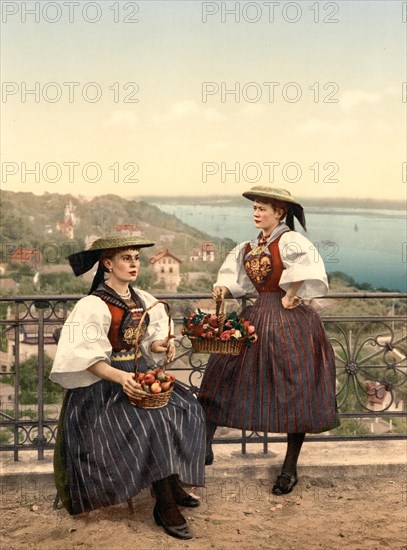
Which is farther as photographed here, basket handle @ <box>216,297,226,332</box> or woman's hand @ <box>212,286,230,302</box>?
woman's hand @ <box>212,286,230,302</box>

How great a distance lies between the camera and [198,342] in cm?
446

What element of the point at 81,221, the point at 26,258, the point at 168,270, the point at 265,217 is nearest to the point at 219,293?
the point at 265,217

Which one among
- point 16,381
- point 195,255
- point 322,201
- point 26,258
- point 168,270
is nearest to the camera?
point 16,381

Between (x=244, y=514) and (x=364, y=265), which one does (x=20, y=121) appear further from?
(x=244, y=514)

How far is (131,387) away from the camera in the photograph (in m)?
3.88

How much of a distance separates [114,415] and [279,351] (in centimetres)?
118

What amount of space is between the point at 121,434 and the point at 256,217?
5.53 feet

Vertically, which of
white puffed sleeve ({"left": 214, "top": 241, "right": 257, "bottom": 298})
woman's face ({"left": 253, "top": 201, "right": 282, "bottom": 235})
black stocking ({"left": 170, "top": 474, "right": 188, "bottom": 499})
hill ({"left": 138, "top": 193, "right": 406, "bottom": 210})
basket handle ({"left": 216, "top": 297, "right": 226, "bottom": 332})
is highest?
hill ({"left": 138, "top": 193, "right": 406, "bottom": 210})

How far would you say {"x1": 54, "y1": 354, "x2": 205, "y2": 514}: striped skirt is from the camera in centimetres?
396

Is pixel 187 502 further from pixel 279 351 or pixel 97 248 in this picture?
pixel 97 248

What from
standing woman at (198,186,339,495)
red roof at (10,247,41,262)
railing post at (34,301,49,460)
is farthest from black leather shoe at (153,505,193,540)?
red roof at (10,247,41,262)

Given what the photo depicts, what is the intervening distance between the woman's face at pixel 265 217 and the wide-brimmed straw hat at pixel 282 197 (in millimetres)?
56

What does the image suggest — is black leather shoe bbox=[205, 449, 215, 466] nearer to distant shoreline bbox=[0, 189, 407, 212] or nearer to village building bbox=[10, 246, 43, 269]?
distant shoreline bbox=[0, 189, 407, 212]

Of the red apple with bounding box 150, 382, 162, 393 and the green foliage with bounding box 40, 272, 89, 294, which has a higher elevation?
the green foliage with bounding box 40, 272, 89, 294
